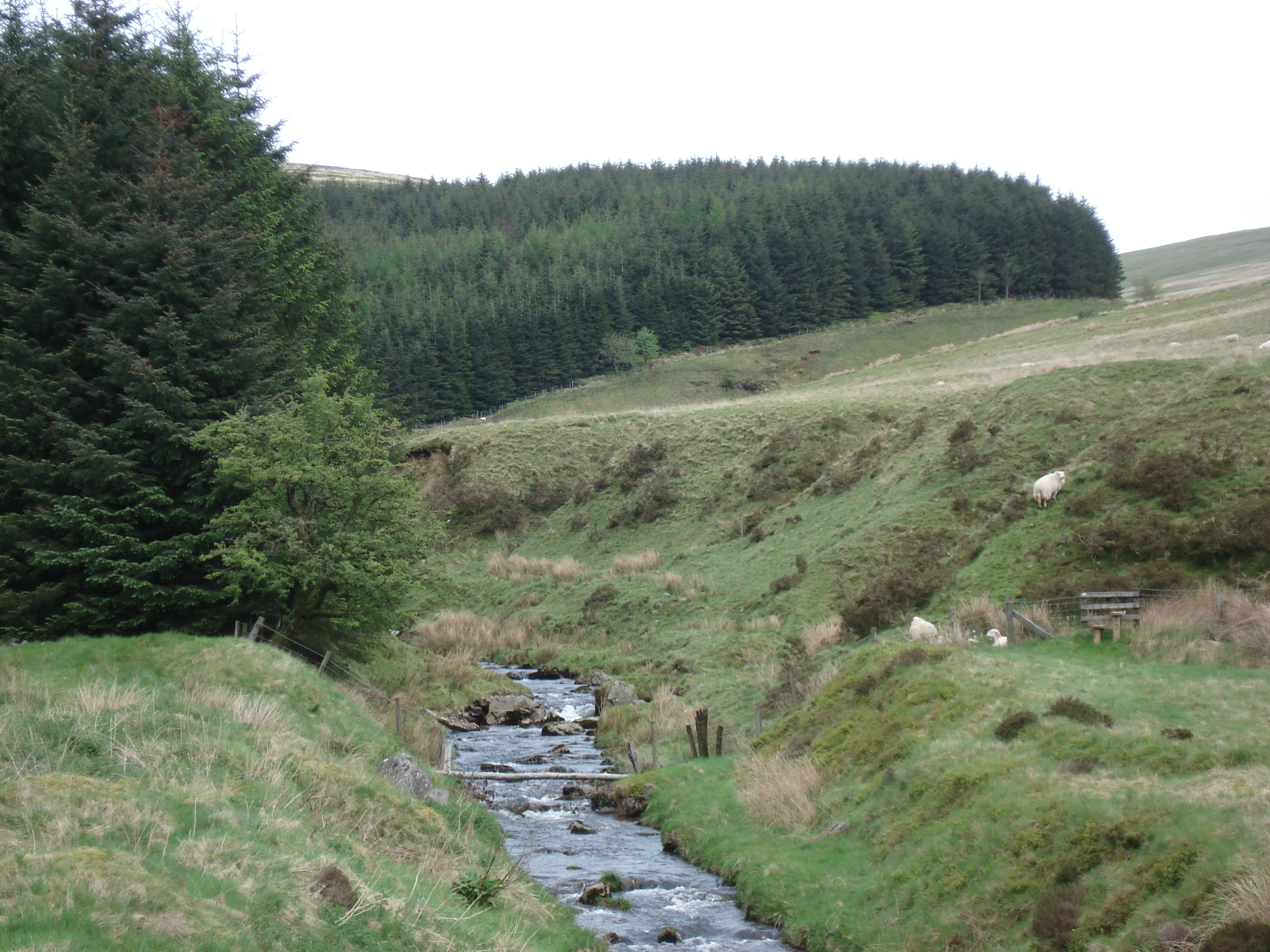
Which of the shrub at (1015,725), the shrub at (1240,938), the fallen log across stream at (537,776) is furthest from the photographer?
the fallen log across stream at (537,776)

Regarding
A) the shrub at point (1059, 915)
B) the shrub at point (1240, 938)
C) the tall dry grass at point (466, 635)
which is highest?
the shrub at point (1240, 938)

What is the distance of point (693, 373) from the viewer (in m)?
97.8

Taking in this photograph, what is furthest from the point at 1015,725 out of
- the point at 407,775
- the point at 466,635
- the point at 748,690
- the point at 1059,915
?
the point at 466,635

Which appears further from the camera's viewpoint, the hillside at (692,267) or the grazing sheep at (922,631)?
the hillside at (692,267)

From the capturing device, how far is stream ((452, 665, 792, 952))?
532 inches

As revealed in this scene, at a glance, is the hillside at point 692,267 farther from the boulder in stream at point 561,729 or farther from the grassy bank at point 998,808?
the grassy bank at point 998,808

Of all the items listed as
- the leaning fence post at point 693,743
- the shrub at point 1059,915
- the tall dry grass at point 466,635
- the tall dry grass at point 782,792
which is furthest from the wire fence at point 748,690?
the tall dry grass at point 466,635

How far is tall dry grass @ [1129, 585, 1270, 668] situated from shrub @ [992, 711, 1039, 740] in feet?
14.0

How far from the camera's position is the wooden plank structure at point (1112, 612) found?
19094 mm

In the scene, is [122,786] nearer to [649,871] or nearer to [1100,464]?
[649,871]

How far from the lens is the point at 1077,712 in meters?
14.0

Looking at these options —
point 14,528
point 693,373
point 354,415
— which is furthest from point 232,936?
point 693,373

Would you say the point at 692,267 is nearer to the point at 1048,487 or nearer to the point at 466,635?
the point at 466,635

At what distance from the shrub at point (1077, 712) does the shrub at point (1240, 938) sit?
17.2 feet
